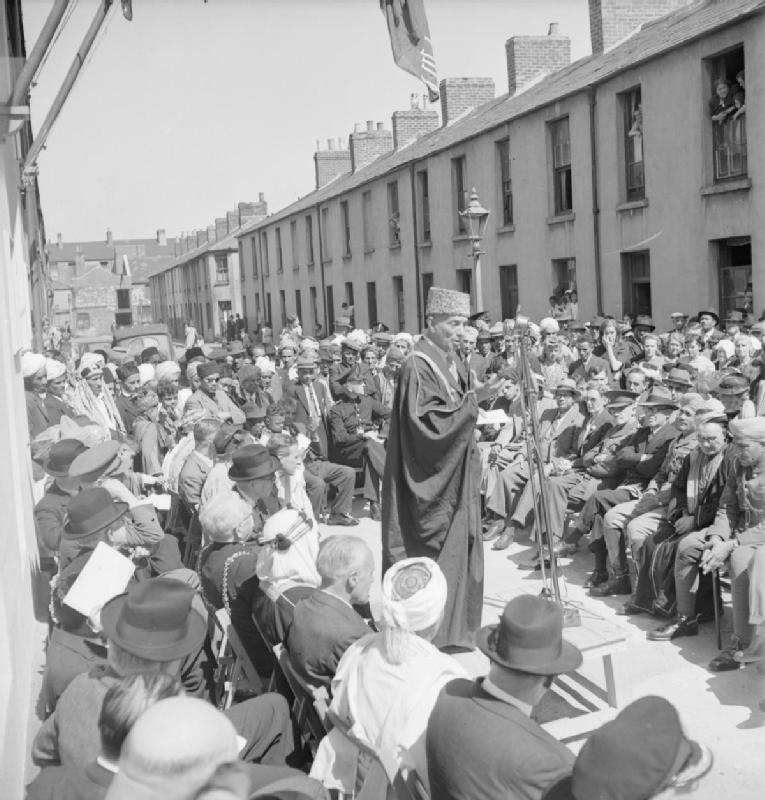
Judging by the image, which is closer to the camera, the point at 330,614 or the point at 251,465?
the point at 330,614

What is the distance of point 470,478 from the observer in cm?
539

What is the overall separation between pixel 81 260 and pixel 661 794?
86.0m

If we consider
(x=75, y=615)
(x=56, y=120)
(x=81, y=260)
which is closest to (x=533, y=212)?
(x=56, y=120)

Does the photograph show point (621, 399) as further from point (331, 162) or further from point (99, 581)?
point (331, 162)

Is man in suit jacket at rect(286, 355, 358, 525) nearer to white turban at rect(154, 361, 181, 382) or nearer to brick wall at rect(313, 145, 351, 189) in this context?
white turban at rect(154, 361, 181, 382)

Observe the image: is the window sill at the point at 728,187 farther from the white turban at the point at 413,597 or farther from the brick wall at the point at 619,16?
the white turban at the point at 413,597

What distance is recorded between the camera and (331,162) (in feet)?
120

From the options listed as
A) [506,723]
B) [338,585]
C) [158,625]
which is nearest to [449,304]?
[338,585]

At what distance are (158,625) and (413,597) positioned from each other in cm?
93

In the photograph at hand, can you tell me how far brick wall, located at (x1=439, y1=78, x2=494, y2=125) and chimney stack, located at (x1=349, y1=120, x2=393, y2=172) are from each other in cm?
679

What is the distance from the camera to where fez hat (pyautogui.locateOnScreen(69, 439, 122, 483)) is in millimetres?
5836

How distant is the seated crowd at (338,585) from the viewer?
8.73ft

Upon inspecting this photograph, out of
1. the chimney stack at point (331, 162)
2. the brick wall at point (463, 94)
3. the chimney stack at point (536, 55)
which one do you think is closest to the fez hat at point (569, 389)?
the chimney stack at point (536, 55)

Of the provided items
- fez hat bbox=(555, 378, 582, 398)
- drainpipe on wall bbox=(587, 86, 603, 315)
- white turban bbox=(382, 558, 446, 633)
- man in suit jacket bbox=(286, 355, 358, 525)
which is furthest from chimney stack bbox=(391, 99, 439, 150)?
white turban bbox=(382, 558, 446, 633)
